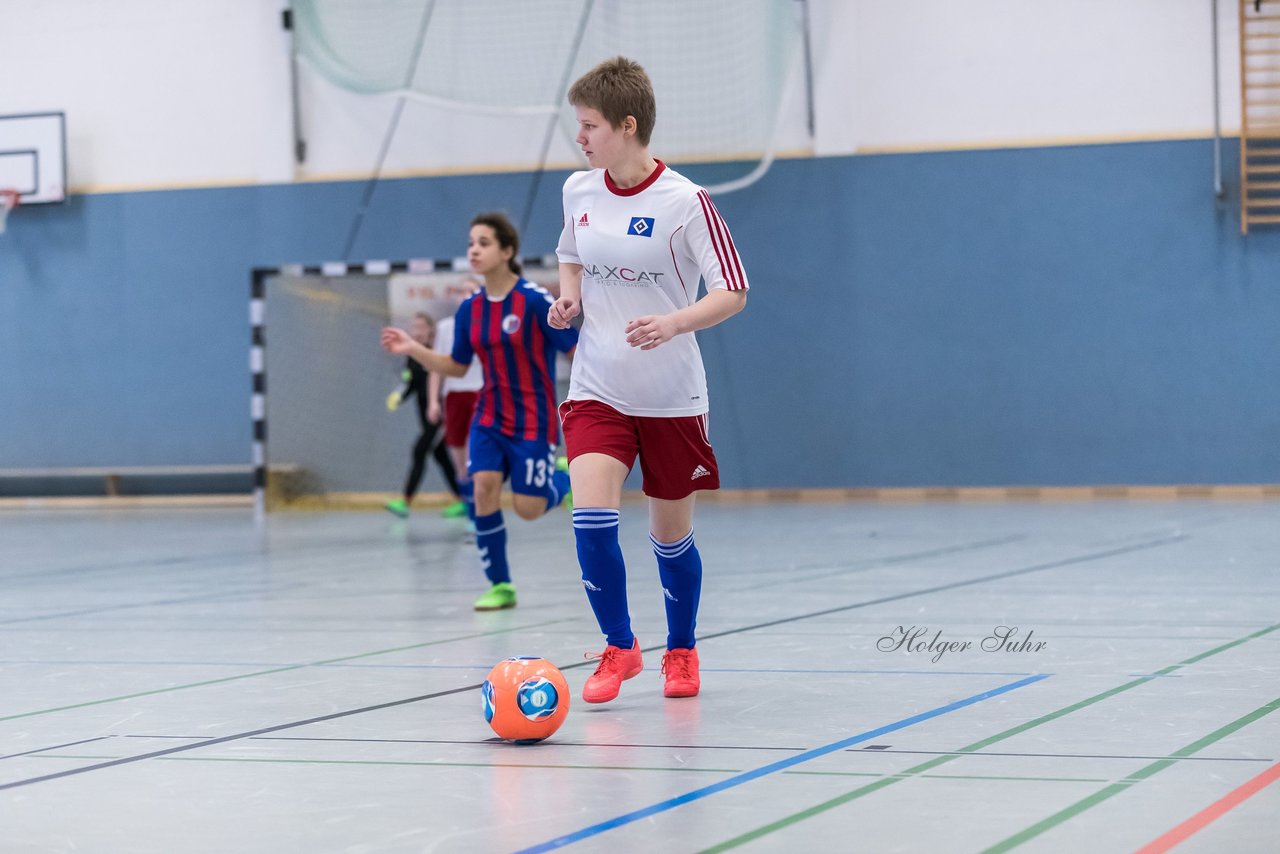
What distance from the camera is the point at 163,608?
24.4ft

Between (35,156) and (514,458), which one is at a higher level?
(35,156)

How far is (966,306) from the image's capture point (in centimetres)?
1588

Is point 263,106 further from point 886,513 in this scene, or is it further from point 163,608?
→ point 163,608

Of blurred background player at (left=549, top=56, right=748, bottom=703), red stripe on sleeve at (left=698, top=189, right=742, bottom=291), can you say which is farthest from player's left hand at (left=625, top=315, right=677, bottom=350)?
red stripe on sleeve at (left=698, top=189, right=742, bottom=291)

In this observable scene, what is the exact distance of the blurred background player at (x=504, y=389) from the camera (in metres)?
7.22

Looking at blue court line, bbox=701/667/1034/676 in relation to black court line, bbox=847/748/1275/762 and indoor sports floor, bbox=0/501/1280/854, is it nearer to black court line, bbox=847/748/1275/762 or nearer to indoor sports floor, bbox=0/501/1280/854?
indoor sports floor, bbox=0/501/1280/854

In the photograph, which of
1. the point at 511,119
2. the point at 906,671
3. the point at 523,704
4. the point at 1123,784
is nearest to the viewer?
the point at 1123,784

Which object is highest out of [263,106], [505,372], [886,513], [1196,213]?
[263,106]

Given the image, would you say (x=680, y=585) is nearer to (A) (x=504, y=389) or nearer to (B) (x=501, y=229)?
(A) (x=504, y=389)

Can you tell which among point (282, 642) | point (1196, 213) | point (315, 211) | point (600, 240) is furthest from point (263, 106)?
point (600, 240)

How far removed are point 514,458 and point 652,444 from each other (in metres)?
2.68

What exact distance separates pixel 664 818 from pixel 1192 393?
13311mm

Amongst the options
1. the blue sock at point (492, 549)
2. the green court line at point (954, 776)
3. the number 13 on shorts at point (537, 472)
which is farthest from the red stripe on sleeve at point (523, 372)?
the green court line at point (954, 776)

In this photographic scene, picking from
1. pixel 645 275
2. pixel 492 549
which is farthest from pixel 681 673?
pixel 492 549
